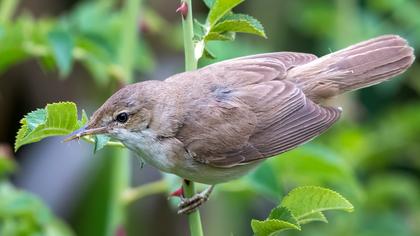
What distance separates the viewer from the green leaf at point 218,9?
2.36 meters

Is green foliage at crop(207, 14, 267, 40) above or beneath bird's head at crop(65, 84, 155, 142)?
above

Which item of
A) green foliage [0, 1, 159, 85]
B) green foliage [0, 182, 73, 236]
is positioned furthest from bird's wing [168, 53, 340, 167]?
green foliage [0, 182, 73, 236]

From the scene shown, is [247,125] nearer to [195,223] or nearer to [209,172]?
[209,172]

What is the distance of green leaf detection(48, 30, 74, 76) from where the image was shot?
10.2 feet

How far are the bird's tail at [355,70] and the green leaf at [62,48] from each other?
809 mm

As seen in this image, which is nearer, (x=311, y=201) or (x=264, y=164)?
(x=311, y=201)

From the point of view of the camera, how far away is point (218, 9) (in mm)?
2369

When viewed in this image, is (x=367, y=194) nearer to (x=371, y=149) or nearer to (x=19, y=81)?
(x=371, y=149)

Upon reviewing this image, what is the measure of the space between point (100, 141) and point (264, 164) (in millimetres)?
1066

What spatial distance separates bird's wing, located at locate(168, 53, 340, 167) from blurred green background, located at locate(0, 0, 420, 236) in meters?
0.39

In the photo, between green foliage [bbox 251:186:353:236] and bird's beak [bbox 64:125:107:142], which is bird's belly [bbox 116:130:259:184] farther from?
green foliage [bbox 251:186:353:236]

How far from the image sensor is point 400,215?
4.89 meters

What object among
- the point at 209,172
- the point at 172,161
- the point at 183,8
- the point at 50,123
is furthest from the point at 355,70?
the point at 50,123

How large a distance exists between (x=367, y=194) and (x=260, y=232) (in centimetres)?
280
